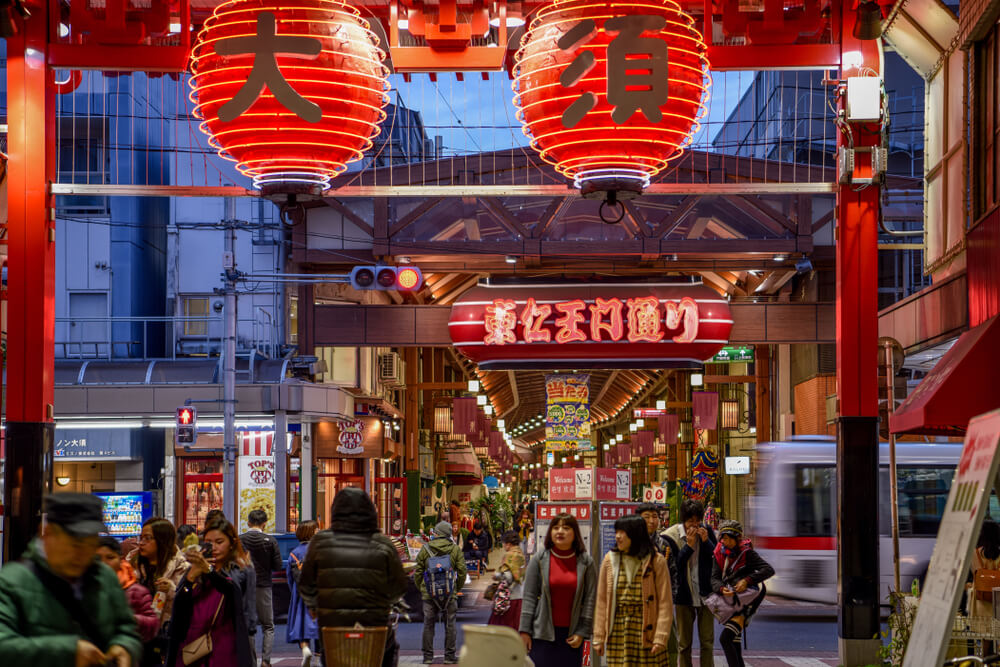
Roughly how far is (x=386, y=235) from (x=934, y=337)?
13.3 m

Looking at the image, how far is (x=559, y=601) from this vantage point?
10.4 meters

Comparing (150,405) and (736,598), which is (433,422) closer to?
(150,405)

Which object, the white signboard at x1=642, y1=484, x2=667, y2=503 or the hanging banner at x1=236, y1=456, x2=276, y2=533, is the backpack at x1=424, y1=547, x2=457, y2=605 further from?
the white signboard at x1=642, y1=484, x2=667, y2=503

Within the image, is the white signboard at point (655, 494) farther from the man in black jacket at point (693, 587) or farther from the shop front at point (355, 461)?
the man in black jacket at point (693, 587)

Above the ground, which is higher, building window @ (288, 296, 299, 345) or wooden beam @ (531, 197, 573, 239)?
wooden beam @ (531, 197, 573, 239)

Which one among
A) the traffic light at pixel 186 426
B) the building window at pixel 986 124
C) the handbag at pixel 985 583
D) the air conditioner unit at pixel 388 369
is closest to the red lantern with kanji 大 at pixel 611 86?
the building window at pixel 986 124

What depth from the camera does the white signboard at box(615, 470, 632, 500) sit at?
15.6m

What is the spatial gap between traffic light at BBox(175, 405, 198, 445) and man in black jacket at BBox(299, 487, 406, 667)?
61.6ft

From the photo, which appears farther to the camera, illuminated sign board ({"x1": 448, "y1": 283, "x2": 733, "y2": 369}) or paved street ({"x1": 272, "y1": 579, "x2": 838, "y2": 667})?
illuminated sign board ({"x1": 448, "y1": 283, "x2": 733, "y2": 369})

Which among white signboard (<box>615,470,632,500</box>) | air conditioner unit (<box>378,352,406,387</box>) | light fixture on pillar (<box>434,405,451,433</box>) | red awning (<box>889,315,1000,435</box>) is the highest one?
air conditioner unit (<box>378,352,406,387</box>)

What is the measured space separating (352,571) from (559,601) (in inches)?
84.4

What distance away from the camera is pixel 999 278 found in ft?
36.6

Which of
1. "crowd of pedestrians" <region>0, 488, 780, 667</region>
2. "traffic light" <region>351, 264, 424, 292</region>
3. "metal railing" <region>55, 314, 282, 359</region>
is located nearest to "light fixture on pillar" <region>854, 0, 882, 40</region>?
"crowd of pedestrians" <region>0, 488, 780, 667</region>

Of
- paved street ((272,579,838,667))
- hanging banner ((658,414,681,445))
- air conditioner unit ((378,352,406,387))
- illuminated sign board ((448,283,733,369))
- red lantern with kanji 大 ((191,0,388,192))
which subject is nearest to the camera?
red lantern with kanji 大 ((191,0,388,192))
